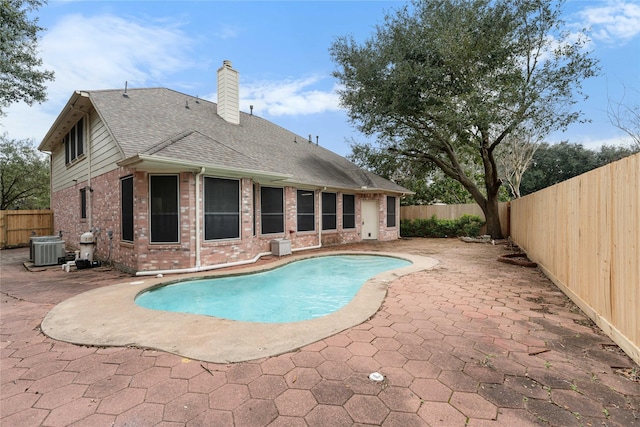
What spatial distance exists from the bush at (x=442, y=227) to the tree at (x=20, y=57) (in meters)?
17.7

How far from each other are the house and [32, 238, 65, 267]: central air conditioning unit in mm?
1039

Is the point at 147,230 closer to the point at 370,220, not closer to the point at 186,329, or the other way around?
the point at 186,329

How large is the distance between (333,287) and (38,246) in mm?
8231

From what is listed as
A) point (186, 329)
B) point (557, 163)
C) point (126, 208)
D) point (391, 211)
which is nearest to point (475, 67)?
point (391, 211)

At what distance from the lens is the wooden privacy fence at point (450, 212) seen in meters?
14.3

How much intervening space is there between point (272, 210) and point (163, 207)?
3.74m

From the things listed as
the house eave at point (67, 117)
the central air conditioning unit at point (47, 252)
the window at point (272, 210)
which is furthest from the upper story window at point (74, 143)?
the window at point (272, 210)

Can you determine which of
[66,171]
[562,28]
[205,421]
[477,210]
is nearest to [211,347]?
[205,421]

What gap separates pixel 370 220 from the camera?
14.0 meters

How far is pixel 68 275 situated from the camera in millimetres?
6699

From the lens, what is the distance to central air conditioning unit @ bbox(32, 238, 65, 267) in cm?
778

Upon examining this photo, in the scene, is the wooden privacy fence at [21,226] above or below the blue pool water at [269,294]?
above

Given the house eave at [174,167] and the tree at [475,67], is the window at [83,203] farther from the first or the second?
the tree at [475,67]

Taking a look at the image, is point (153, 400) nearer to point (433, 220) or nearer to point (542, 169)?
point (433, 220)
